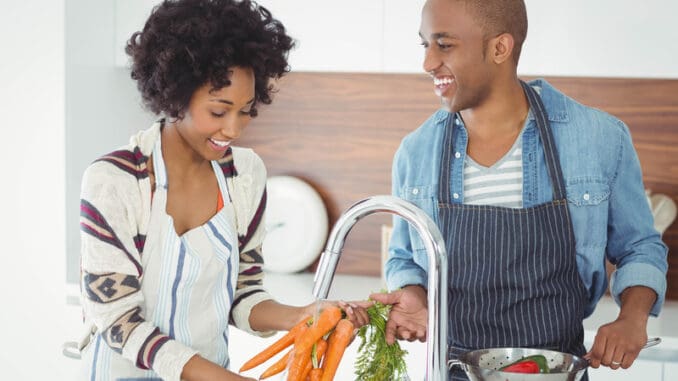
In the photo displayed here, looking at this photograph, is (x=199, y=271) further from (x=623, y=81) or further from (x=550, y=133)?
(x=623, y=81)

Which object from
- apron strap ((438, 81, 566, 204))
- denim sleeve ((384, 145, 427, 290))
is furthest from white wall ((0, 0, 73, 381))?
apron strap ((438, 81, 566, 204))

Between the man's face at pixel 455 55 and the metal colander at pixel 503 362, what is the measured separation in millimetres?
491

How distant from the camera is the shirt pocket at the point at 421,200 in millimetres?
1706

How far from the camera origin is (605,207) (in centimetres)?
165

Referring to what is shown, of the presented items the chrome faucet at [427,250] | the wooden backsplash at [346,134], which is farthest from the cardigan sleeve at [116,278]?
the wooden backsplash at [346,134]

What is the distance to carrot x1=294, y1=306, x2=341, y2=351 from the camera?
1361mm

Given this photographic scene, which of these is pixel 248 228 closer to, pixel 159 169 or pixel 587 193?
pixel 159 169

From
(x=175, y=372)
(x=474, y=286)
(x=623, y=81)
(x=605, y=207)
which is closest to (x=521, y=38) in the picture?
(x=605, y=207)

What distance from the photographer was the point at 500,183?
168cm

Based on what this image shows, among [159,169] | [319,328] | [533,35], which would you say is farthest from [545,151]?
[533,35]

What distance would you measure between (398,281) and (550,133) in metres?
0.38

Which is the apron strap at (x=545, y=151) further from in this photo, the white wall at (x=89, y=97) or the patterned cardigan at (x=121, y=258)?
the white wall at (x=89, y=97)

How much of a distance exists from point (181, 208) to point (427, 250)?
0.59 m

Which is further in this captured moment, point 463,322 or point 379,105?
point 379,105
